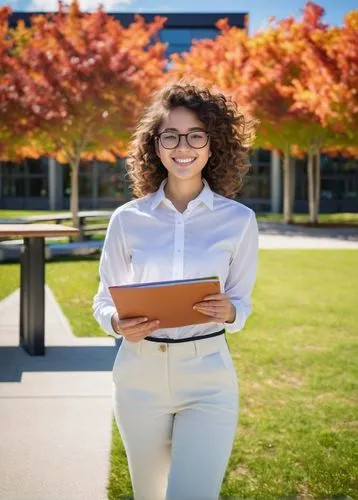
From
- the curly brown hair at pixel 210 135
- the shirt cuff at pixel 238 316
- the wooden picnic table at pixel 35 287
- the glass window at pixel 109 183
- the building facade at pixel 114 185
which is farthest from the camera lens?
the glass window at pixel 109 183

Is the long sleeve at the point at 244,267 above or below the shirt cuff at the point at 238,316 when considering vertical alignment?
above

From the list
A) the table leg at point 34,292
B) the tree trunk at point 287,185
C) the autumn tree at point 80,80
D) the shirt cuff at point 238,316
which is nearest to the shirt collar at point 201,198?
the shirt cuff at point 238,316

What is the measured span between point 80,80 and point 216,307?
19.2 metres

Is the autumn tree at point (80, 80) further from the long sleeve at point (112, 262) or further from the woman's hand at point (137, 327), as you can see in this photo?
the woman's hand at point (137, 327)

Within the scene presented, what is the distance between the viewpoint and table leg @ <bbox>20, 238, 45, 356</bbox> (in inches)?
249

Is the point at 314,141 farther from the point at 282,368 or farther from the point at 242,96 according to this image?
the point at 282,368

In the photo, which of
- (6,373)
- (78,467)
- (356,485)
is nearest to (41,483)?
(78,467)

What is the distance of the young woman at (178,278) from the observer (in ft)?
7.56

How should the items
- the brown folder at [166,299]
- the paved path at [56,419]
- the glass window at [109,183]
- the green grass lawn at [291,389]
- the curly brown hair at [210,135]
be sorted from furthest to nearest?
the glass window at [109,183] → the green grass lawn at [291,389] → the paved path at [56,419] → the curly brown hair at [210,135] → the brown folder at [166,299]

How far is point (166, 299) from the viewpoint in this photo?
2256 mm

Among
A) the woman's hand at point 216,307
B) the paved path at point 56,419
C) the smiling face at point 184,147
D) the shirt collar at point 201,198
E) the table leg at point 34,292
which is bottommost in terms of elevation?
the paved path at point 56,419

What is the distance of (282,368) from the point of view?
6070 millimetres

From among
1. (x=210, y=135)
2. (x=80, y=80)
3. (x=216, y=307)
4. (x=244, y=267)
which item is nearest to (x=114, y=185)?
(x=80, y=80)

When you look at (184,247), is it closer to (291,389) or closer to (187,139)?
(187,139)
